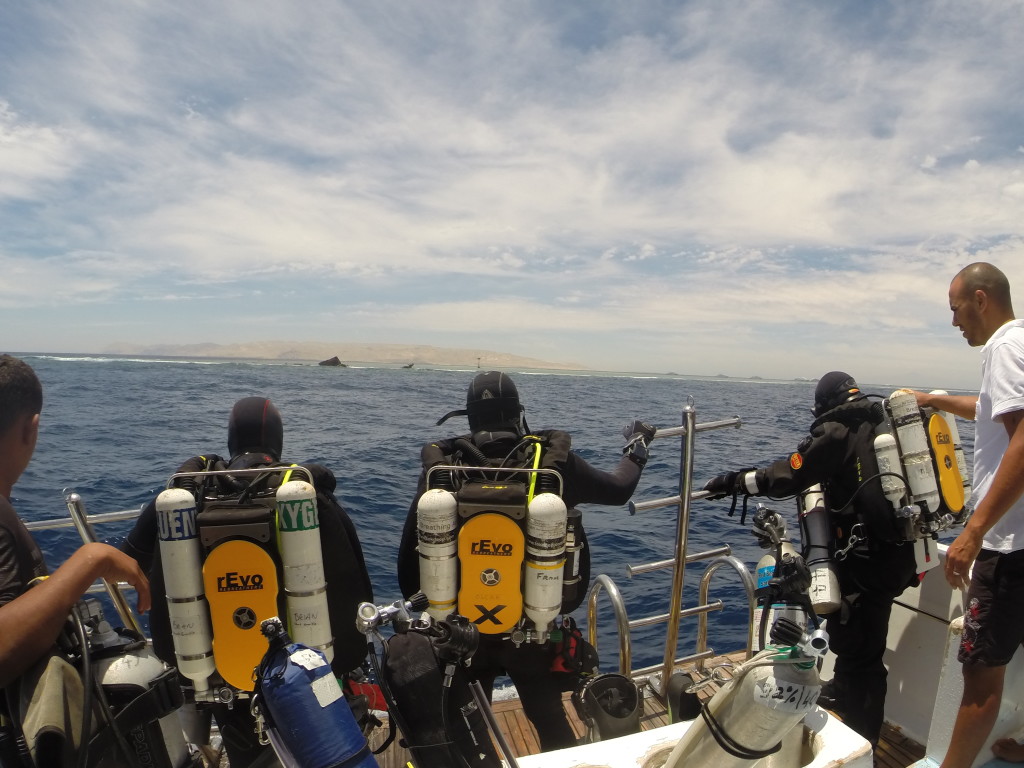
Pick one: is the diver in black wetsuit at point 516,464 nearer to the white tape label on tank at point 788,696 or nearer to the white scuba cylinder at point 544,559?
the white scuba cylinder at point 544,559

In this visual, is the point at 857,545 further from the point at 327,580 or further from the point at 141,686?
the point at 141,686

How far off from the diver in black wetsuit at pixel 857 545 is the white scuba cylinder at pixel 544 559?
1441mm

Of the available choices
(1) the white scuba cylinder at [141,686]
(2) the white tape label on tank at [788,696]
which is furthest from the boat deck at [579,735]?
(2) the white tape label on tank at [788,696]

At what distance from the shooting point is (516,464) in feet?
8.93

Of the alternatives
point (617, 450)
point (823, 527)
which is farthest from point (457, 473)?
point (617, 450)

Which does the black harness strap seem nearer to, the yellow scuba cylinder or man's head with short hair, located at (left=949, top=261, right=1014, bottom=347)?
man's head with short hair, located at (left=949, top=261, right=1014, bottom=347)

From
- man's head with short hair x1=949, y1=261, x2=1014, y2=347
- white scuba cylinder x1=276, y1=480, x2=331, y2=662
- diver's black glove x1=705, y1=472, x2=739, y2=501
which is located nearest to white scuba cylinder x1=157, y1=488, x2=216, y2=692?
white scuba cylinder x1=276, y1=480, x2=331, y2=662

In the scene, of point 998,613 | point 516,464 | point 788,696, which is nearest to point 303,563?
point 516,464

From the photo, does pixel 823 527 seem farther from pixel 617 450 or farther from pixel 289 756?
pixel 617 450

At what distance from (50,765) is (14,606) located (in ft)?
1.38

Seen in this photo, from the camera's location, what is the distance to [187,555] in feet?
7.02

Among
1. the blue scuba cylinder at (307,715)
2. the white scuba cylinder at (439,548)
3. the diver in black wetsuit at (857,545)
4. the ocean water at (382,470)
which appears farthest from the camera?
the ocean water at (382,470)

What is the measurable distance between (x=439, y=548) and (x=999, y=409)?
2.20m

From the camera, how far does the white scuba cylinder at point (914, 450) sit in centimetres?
300
